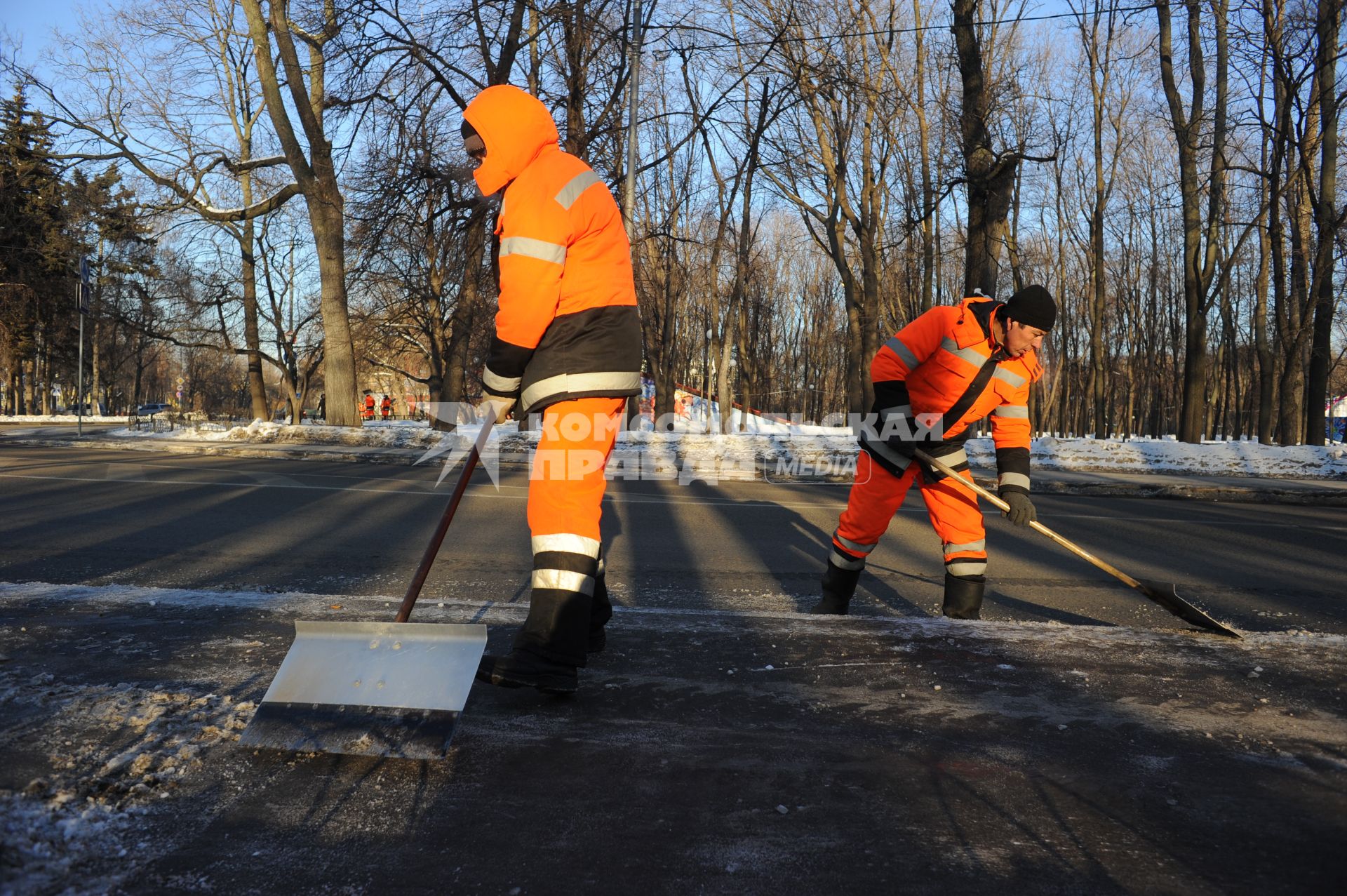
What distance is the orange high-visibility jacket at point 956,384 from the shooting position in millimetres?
4438

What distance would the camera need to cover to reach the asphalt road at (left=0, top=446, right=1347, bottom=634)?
5.10 m

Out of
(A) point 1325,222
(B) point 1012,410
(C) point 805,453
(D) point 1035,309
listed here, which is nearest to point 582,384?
(D) point 1035,309

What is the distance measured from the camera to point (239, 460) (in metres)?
13.6

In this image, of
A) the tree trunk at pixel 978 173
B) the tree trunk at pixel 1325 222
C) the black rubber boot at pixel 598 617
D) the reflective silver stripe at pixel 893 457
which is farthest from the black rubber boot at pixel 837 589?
the tree trunk at pixel 1325 222

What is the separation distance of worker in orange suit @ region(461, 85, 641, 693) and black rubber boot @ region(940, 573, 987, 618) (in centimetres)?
220

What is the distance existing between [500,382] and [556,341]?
0.23 metres

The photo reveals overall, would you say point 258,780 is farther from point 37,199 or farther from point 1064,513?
point 37,199

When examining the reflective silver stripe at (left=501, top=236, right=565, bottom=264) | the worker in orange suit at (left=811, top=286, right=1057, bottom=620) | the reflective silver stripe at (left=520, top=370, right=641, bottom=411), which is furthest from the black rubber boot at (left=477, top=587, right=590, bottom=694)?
the worker in orange suit at (left=811, top=286, right=1057, bottom=620)

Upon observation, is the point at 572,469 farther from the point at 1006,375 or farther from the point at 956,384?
the point at 1006,375

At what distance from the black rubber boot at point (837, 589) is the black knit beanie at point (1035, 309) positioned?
1401 mm

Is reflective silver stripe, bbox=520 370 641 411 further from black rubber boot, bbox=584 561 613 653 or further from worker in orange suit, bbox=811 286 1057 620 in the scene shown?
worker in orange suit, bbox=811 286 1057 620

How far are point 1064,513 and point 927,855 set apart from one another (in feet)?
28.4

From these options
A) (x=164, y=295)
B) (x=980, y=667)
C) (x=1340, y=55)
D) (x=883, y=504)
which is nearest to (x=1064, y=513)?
(x=883, y=504)

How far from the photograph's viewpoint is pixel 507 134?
2.97 meters
